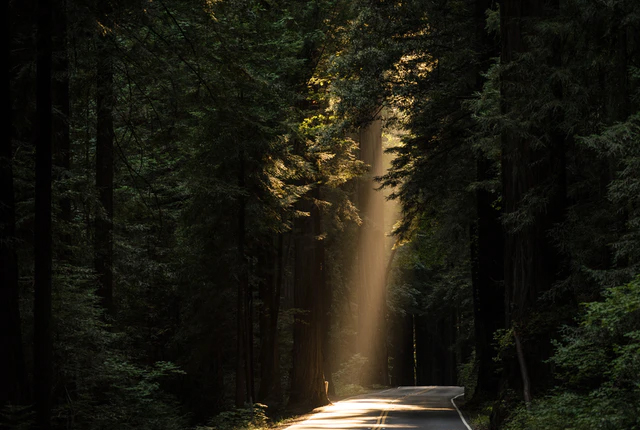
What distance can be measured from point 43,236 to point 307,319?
16.4m

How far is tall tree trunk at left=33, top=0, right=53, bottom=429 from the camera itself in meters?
12.2

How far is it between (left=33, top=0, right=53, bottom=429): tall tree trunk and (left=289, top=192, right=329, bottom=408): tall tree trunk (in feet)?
50.7

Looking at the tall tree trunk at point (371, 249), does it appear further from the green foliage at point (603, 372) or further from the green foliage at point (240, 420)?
the green foliage at point (603, 372)

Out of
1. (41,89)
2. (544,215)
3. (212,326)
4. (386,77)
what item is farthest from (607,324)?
(212,326)

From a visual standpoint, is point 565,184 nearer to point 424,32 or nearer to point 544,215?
point 544,215

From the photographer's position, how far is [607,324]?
10250 mm

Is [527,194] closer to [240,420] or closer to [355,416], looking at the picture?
[240,420]

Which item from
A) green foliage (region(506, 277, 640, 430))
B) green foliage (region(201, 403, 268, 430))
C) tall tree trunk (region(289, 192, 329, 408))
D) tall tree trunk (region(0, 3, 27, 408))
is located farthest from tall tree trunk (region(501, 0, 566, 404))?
tall tree trunk (region(289, 192, 329, 408))

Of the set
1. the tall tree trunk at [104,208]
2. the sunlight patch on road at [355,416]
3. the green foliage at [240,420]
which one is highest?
the tall tree trunk at [104,208]

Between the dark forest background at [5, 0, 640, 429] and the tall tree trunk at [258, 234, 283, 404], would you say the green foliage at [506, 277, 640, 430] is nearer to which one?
the dark forest background at [5, 0, 640, 429]

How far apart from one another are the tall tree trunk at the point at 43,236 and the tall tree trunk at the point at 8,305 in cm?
28

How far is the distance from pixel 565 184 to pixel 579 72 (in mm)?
2494

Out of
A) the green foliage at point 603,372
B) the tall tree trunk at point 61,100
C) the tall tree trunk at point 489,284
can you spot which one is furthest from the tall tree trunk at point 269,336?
the green foliage at point 603,372

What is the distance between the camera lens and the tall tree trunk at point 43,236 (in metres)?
12.2
